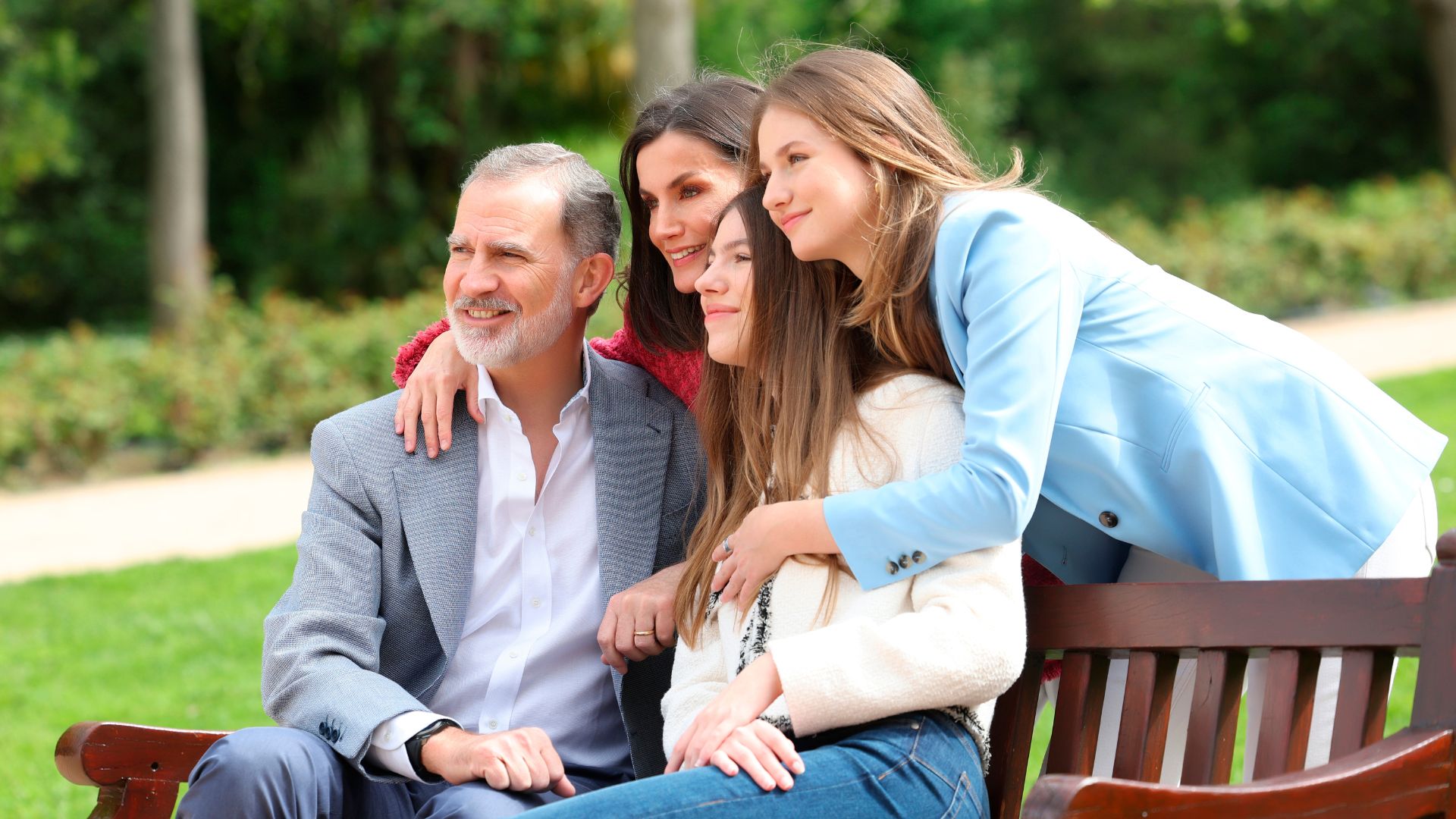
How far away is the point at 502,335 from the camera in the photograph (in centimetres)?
304

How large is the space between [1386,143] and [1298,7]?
2.54 metres

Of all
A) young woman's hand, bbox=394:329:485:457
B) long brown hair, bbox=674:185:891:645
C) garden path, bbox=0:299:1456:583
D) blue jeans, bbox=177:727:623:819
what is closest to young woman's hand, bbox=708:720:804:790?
long brown hair, bbox=674:185:891:645

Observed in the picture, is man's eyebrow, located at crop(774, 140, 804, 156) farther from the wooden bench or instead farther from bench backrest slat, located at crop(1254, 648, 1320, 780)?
bench backrest slat, located at crop(1254, 648, 1320, 780)

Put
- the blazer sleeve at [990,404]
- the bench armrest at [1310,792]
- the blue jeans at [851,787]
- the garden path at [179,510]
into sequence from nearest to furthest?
the bench armrest at [1310,792], the blue jeans at [851,787], the blazer sleeve at [990,404], the garden path at [179,510]

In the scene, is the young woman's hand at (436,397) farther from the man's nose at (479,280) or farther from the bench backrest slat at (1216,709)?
the bench backrest slat at (1216,709)

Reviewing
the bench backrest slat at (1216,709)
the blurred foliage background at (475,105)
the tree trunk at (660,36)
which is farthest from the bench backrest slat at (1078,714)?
the blurred foliage background at (475,105)

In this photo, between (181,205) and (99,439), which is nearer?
(99,439)

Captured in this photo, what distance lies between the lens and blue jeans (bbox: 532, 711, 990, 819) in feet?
6.89

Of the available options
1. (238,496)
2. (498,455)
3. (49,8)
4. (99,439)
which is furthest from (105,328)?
(498,455)

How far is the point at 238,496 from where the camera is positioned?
9742 millimetres

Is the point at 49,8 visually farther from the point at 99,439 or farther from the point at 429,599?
the point at 429,599

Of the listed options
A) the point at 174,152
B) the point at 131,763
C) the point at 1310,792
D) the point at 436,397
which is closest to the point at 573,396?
the point at 436,397

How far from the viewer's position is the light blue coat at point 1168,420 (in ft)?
7.63

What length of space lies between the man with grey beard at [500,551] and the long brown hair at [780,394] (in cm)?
34
